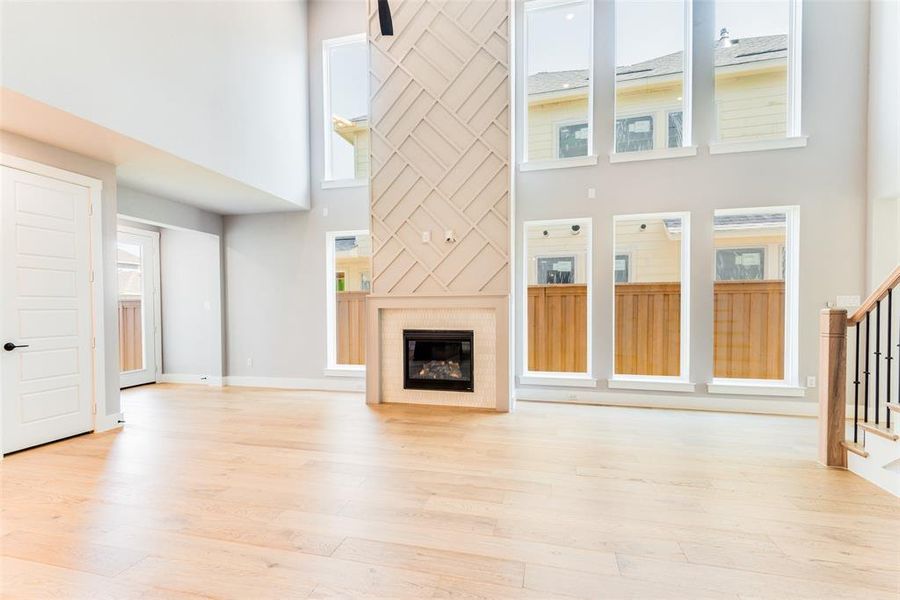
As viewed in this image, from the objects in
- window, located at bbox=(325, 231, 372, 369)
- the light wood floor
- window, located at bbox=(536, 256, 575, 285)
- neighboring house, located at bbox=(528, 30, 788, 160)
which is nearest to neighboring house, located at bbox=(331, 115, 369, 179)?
window, located at bbox=(325, 231, 372, 369)

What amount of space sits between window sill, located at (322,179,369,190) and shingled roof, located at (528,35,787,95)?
2483 mm

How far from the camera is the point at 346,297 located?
19.4 feet

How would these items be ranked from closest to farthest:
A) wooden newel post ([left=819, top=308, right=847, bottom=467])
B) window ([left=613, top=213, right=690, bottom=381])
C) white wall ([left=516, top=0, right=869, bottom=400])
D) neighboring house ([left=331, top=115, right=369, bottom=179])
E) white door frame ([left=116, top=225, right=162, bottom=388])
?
wooden newel post ([left=819, top=308, right=847, bottom=467]) → white wall ([left=516, top=0, right=869, bottom=400]) → window ([left=613, top=213, right=690, bottom=381]) → neighboring house ([left=331, top=115, right=369, bottom=179]) → white door frame ([left=116, top=225, right=162, bottom=388])

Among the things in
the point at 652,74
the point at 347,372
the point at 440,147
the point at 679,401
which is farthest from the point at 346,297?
the point at 652,74

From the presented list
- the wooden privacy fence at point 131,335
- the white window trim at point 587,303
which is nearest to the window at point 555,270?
the white window trim at point 587,303

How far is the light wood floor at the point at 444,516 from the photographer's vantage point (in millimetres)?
1759

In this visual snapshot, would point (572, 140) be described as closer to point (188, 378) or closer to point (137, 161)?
point (137, 161)

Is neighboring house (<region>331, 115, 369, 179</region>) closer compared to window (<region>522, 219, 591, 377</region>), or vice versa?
window (<region>522, 219, 591, 377</region>)

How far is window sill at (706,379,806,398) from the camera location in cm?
436

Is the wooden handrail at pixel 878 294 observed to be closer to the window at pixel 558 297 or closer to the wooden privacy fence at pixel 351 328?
the window at pixel 558 297

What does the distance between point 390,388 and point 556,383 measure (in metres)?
2.05

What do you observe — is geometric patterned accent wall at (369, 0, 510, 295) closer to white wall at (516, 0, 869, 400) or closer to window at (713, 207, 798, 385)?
white wall at (516, 0, 869, 400)

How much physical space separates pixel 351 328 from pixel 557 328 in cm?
292

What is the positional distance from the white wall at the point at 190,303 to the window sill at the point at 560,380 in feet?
14.9
